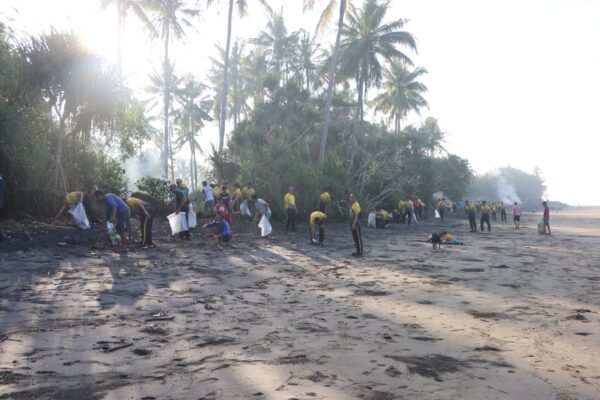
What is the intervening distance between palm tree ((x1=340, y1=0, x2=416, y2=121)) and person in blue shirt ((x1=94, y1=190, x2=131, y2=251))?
21.5m

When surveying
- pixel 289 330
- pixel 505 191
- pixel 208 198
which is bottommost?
pixel 289 330

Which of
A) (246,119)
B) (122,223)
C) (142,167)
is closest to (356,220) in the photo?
(122,223)

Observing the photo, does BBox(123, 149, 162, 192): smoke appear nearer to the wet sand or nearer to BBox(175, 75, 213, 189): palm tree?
BBox(175, 75, 213, 189): palm tree

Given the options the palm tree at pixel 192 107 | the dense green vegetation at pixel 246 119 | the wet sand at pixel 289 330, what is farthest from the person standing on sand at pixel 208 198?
the palm tree at pixel 192 107

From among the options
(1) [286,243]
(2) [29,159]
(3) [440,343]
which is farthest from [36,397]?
(2) [29,159]

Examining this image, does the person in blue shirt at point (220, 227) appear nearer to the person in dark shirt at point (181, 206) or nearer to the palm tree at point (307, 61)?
the person in dark shirt at point (181, 206)

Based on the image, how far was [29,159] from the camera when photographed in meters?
11.6

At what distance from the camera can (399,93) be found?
1533 inches

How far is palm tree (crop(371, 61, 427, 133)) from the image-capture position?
38500 mm

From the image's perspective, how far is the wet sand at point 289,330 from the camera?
2900 millimetres

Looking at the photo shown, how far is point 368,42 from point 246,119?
32.3 feet

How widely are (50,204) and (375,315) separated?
1129cm

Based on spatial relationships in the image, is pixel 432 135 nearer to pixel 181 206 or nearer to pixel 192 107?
pixel 192 107

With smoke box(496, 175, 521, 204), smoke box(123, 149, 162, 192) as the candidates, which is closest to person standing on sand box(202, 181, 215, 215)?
smoke box(123, 149, 162, 192)
